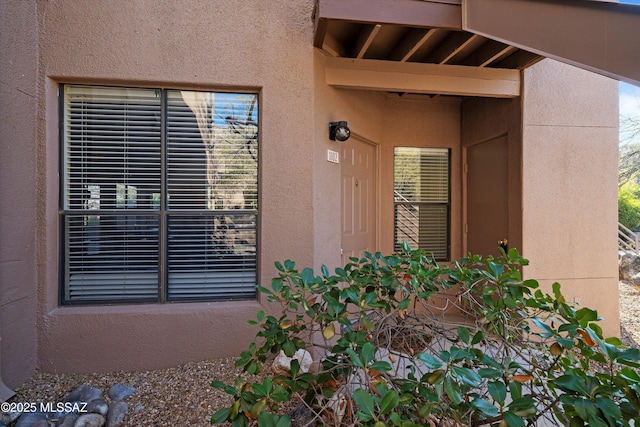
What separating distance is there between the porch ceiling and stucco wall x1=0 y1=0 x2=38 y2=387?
2.61m

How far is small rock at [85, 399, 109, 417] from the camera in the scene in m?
2.49

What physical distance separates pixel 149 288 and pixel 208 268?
59 centimetres

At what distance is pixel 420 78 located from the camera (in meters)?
3.75

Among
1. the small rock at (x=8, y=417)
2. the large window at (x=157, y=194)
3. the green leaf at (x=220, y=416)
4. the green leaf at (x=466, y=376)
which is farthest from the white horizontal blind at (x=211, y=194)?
the green leaf at (x=466, y=376)

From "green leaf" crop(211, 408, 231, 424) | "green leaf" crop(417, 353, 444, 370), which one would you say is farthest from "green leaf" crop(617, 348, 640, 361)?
"green leaf" crop(211, 408, 231, 424)

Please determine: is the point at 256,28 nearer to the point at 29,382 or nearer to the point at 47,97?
the point at 47,97

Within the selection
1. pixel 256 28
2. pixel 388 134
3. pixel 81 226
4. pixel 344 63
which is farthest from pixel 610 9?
pixel 81 226

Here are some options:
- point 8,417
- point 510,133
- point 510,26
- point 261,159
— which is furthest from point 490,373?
point 510,133

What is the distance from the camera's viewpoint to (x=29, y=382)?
9.39 feet

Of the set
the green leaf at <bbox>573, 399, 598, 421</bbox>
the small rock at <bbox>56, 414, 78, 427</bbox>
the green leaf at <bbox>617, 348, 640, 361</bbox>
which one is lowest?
the small rock at <bbox>56, 414, 78, 427</bbox>

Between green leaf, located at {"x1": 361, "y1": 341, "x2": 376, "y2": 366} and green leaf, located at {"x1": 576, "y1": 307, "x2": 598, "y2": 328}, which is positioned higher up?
green leaf, located at {"x1": 576, "y1": 307, "x2": 598, "y2": 328}

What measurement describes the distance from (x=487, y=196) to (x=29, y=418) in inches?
205

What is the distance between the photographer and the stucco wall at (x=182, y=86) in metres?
3.04

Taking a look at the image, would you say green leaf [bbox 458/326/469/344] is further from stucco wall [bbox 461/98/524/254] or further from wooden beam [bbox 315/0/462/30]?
stucco wall [bbox 461/98/524/254]
